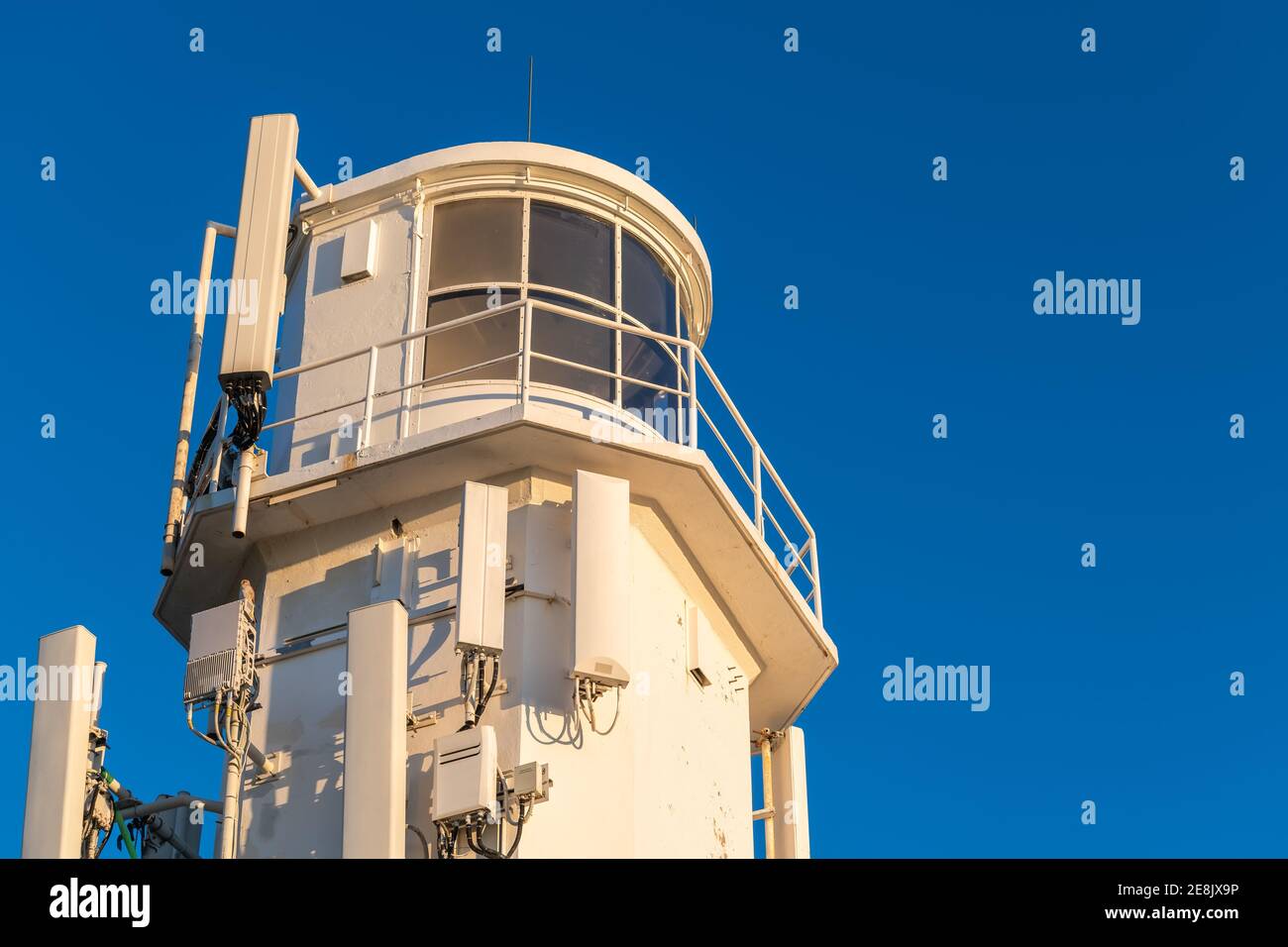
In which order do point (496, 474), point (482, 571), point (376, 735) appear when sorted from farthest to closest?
point (496, 474) → point (482, 571) → point (376, 735)

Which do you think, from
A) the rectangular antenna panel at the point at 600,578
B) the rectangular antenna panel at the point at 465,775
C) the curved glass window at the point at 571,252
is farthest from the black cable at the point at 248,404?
the rectangular antenna panel at the point at 465,775

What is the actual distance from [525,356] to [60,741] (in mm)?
5131

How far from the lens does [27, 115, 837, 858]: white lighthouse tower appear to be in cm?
1611

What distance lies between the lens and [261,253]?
17969 millimetres

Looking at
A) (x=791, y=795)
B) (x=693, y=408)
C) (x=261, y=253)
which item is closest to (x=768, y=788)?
(x=791, y=795)

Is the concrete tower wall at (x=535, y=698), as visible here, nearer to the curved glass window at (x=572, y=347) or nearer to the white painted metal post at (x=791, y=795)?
the curved glass window at (x=572, y=347)

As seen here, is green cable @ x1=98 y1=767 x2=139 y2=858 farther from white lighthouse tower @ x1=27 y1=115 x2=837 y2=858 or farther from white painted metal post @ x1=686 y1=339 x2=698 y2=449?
white painted metal post @ x1=686 y1=339 x2=698 y2=449

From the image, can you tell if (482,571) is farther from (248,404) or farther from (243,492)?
(248,404)

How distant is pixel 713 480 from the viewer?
17812 mm

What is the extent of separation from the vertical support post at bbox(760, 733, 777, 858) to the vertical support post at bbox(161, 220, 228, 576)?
6.58 metres

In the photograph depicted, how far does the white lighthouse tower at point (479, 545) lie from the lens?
16109mm
